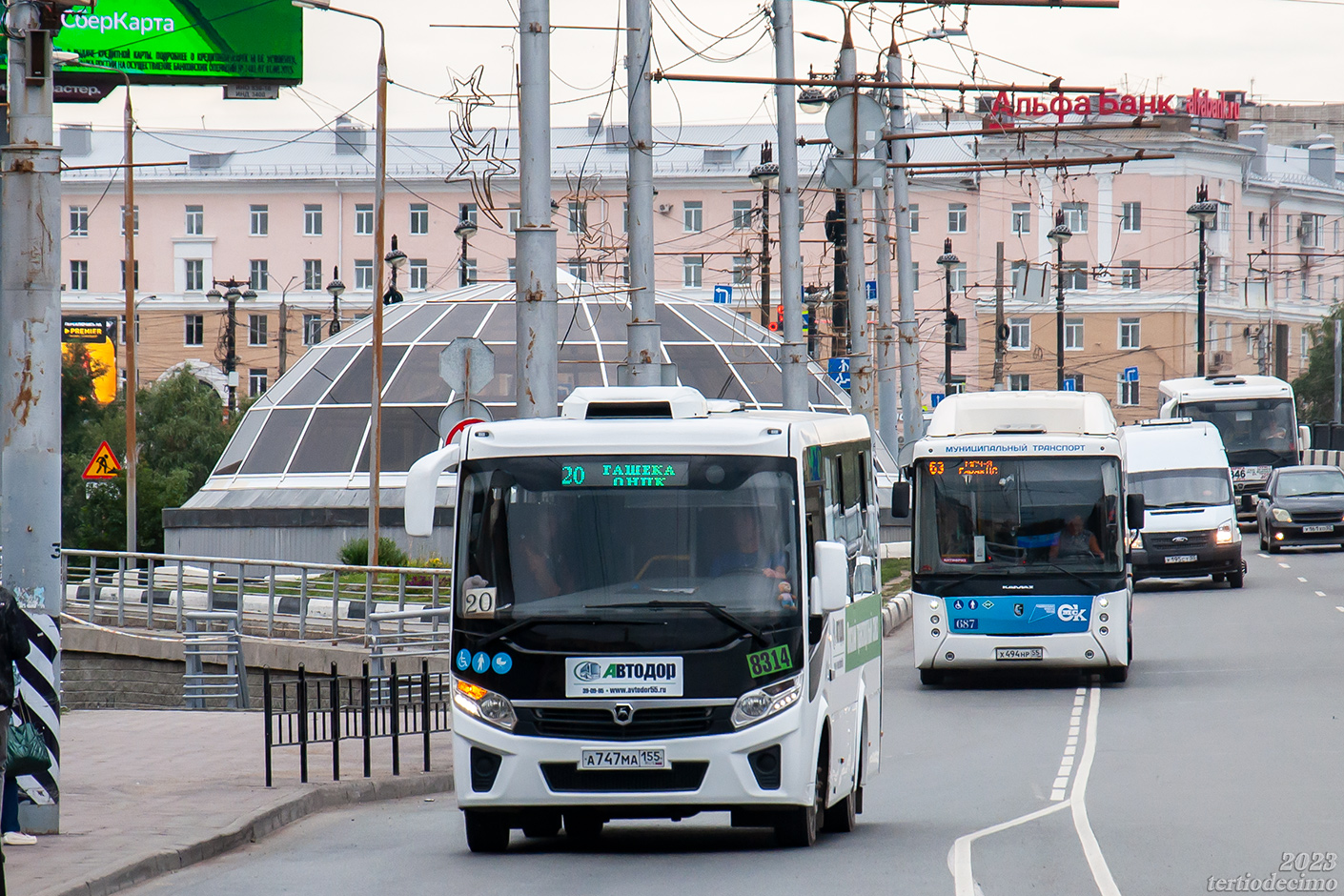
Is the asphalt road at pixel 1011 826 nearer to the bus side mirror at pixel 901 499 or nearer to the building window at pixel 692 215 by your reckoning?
the bus side mirror at pixel 901 499

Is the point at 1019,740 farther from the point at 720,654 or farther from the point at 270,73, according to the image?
the point at 270,73

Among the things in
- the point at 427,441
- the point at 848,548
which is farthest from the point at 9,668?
the point at 427,441

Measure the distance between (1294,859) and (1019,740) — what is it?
705 cm

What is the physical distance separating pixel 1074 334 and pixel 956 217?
32.5ft

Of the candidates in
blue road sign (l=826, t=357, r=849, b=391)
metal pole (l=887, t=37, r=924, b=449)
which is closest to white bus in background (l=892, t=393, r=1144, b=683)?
blue road sign (l=826, t=357, r=849, b=391)

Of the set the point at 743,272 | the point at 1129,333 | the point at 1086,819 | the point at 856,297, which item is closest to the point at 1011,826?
the point at 1086,819

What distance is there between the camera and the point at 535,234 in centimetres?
1652

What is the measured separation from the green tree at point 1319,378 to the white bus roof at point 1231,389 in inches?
1741

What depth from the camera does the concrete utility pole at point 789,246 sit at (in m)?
25.3

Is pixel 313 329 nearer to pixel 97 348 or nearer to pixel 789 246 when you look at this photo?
pixel 97 348

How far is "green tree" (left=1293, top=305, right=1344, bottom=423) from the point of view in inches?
3738

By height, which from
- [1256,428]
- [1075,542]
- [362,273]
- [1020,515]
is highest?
[362,273]

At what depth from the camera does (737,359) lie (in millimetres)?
46531

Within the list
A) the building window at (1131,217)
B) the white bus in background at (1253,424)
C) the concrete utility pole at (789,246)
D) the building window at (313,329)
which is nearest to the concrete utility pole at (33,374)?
the concrete utility pole at (789,246)
